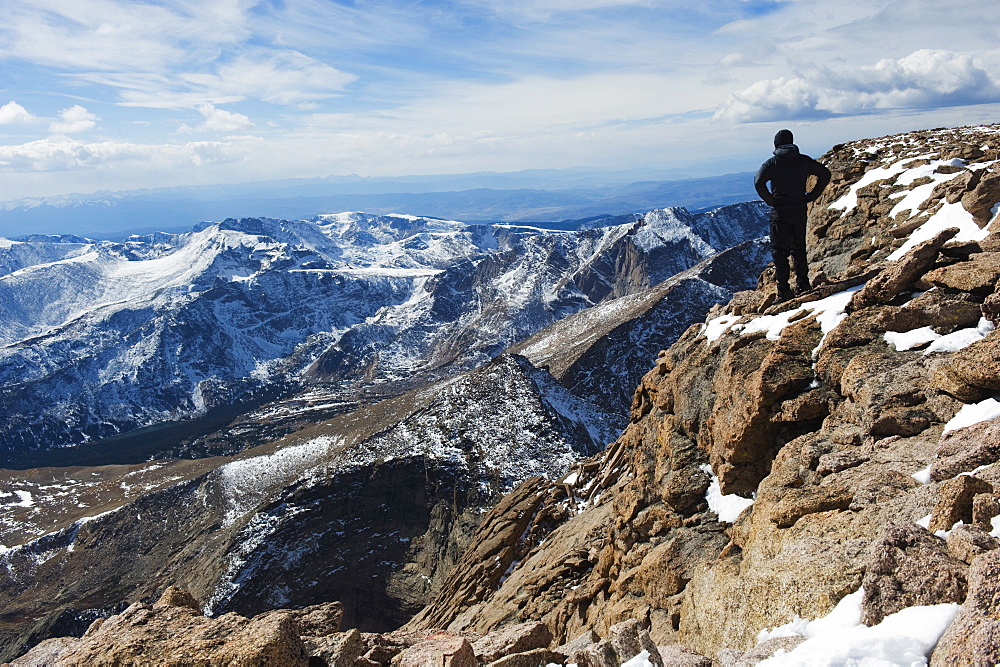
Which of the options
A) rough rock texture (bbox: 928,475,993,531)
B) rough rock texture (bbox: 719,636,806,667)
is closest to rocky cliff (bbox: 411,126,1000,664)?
rough rock texture (bbox: 928,475,993,531)

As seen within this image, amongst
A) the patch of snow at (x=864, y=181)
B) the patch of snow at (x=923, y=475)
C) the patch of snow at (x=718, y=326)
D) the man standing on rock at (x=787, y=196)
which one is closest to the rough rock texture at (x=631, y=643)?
the patch of snow at (x=923, y=475)

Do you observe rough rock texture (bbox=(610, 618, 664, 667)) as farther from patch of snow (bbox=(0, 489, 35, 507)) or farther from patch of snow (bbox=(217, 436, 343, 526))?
patch of snow (bbox=(0, 489, 35, 507))

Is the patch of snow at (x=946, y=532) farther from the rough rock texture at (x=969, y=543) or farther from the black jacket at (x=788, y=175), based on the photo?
the black jacket at (x=788, y=175)

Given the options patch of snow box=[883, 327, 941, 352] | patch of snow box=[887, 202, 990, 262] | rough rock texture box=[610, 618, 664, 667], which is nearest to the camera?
rough rock texture box=[610, 618, 664, 667]

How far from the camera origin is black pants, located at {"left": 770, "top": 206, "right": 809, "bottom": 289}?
1505 cm

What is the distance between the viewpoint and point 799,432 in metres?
12.4

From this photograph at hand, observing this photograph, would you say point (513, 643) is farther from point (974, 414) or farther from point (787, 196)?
point (787, 196)

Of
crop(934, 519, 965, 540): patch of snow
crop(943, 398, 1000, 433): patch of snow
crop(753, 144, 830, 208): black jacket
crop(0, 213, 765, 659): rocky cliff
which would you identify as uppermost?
crop(753, 144, 830, 208): black jacket

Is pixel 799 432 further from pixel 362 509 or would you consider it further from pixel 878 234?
pixel 362 509

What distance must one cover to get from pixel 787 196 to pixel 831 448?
7.52m

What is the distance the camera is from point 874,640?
545cm

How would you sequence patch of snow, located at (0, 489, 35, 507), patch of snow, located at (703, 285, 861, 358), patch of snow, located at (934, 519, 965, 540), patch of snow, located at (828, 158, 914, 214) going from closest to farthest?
patch of snow, located at (934, 519, 965, 540) < patch of snow, located at (703, 285, 861, 358) < patch of snow, located at (828, 158, 914, 214) < patch of snow, located at (0, 489, 35, 507)

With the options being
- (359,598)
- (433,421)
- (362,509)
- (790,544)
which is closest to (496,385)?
(433,421)

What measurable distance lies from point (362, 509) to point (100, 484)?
100m
